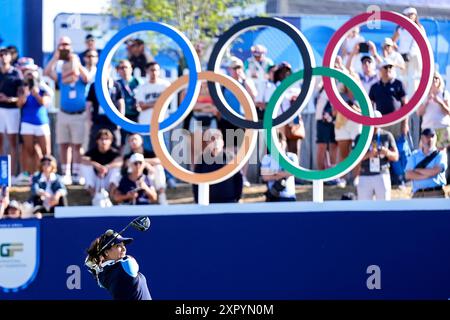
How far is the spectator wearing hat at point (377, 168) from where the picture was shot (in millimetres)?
8891

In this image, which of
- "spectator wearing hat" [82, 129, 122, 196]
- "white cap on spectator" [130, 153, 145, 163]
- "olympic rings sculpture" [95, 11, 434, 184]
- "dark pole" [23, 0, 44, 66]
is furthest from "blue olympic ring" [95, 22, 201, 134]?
"spectator wearing hat" [82, 129, 122, 196]

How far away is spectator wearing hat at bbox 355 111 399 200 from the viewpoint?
8.89 meters

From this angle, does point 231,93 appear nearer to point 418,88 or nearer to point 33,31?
point 33,31

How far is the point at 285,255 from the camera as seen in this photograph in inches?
309

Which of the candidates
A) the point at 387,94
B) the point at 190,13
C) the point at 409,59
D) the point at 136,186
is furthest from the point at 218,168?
the point at 190,13

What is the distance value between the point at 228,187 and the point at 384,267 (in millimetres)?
1634

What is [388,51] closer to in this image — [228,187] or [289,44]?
[289,44]

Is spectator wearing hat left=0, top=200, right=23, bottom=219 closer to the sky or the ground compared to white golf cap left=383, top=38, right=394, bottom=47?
closer to the ground

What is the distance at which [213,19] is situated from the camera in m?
11.1

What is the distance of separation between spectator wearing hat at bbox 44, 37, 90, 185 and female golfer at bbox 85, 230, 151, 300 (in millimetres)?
2126

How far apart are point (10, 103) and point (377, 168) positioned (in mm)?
3656

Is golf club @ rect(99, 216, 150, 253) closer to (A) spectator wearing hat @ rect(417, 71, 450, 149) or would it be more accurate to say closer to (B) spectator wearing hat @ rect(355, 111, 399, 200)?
(B) spectator wearing hat @ rect(355, 111, 399, 200)

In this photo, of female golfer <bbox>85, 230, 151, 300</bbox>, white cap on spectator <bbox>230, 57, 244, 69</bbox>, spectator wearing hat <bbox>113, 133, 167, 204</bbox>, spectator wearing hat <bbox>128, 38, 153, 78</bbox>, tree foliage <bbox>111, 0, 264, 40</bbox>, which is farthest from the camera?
tree foliage <bbox>111, 0, 264, 40</bbox>
